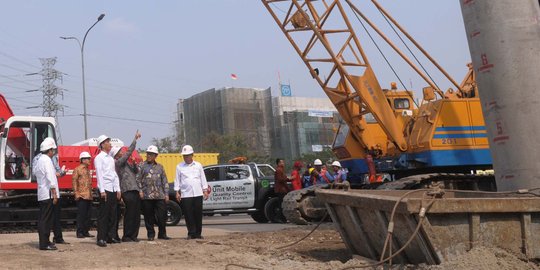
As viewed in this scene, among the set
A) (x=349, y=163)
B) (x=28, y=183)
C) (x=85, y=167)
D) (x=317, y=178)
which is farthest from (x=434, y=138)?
(x=28, y=183)

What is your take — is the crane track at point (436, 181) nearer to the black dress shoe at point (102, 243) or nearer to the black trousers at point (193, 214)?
the black trousers at point (193, 214)

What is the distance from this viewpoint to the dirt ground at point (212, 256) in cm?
690

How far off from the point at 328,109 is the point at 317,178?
73.4m

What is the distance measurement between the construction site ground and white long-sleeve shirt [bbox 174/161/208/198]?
0.91 m

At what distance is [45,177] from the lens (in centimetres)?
1012

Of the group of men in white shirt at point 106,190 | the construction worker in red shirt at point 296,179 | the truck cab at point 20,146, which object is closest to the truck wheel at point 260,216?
the construction worker in red shirt at point 296,179

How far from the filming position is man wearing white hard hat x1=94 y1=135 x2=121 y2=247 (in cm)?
1080

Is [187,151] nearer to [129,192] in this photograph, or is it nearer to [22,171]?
[129,192]

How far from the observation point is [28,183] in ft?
50.5

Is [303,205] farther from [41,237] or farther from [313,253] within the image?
[41,237]

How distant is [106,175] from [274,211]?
807 centimetres

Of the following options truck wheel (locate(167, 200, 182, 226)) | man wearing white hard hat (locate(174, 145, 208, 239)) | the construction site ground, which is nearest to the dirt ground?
the construction site ground

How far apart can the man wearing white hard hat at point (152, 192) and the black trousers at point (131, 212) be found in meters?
0.24

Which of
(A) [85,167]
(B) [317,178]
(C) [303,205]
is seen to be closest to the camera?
(A) [85,167]
